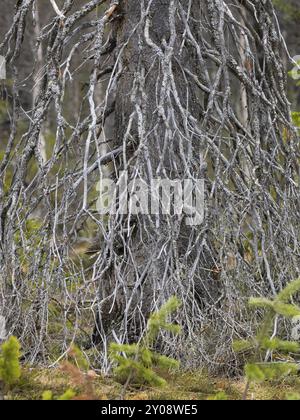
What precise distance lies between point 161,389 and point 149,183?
1468mm

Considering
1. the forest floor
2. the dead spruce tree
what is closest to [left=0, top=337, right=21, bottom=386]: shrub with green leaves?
the forest floor

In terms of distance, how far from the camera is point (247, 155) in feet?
16.9

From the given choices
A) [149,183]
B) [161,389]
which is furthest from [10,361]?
[149,183]

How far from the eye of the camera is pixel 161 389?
425 centimetres

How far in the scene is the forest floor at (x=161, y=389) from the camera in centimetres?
398

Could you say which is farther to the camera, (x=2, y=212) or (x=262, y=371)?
(x=2, y=212)

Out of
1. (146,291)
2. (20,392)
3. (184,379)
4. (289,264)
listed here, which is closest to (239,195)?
(289,264)

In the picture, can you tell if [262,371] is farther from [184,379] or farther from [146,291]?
[146,291]

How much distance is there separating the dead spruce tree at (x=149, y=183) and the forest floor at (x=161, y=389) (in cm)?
21

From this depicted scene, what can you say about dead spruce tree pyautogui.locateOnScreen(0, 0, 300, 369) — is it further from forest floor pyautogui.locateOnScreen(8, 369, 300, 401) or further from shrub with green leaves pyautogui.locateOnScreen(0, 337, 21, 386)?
shrub with green leaves pyautogui.locateOnScreen(0, 337, 21, 386)

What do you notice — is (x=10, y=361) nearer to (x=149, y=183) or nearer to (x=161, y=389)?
(x=161, y=389)

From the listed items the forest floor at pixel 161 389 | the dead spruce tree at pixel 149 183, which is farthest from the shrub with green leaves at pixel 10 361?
the dead spruce tree at pixel 149 183

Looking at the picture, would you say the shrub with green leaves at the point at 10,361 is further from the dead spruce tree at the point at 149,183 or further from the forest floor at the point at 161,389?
the dead spruce tree at the point at 149,183
